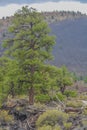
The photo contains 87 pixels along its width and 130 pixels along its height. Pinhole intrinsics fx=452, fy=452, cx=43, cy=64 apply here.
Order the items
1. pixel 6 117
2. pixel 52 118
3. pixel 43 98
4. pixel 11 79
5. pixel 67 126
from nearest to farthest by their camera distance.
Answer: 1. pixel 67 126
2. pixel 52 118
3. pixel 6 117
4. pixel 11 79
5. pixel 43 98

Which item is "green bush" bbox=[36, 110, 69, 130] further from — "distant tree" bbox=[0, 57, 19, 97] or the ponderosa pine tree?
"distant tree" bbox=[0, 57, 19, 97]

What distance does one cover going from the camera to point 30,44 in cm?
3847

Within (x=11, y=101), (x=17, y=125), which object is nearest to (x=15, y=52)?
(x=11, y=101)

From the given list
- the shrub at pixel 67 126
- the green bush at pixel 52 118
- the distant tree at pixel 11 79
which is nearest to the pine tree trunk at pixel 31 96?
the distant tree at pixel 11 79

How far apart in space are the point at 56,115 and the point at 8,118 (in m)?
4.31

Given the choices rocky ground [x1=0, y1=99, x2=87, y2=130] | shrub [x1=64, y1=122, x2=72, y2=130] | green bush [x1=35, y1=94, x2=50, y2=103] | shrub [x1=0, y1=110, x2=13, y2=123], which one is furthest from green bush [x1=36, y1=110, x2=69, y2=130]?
green bush [x1=35, y1=94, x2=50, y2=103]

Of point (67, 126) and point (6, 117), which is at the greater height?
point (67, 126)

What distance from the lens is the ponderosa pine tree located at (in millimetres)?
37781

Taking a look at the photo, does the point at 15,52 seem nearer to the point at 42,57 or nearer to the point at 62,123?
the point at 42,57

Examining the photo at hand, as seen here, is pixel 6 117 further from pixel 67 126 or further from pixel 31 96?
pixel 67 126

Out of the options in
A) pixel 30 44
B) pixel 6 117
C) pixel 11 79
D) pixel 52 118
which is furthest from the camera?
pixel 30 44

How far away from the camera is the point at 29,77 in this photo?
124 feet

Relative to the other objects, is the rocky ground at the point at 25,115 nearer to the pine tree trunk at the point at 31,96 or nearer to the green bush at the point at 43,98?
the pine tree trunk at the point at 31,96

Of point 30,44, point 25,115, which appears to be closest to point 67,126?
point 25,115
